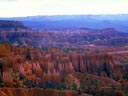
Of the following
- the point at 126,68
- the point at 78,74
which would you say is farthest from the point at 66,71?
the point at 126,68

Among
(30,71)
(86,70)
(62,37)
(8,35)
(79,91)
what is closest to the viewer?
(79,91)

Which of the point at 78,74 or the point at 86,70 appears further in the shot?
the point at 86,70

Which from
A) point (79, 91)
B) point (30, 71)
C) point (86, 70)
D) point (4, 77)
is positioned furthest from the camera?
point (86, 70)

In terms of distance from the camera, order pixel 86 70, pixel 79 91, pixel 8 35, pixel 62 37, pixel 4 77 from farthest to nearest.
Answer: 1. pixel 62 37
2. pixel 8 35
3. pixel 86 70
4. pixel 4 77
5. pixel 79 91

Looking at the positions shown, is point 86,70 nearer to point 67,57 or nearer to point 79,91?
point 67,57

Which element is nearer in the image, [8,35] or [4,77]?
[4,77]

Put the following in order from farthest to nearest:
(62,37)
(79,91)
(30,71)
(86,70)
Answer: (62,37) < (86,70) < (30,71) < (79,91)

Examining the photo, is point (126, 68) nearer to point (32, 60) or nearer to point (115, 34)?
point (32, 60)

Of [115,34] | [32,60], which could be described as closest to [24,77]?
[32,60]
